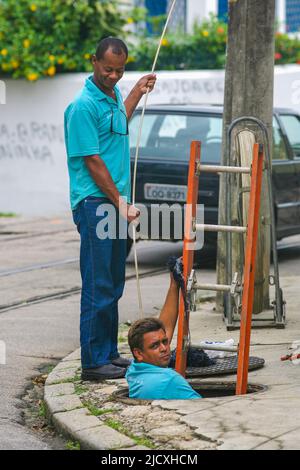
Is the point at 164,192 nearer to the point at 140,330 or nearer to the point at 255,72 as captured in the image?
the point at 255,72

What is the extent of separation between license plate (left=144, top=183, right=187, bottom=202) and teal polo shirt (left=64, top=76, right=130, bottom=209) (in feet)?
16.6

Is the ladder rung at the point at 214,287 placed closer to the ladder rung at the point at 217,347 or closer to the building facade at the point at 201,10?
the ladder rung at the point at 217,347

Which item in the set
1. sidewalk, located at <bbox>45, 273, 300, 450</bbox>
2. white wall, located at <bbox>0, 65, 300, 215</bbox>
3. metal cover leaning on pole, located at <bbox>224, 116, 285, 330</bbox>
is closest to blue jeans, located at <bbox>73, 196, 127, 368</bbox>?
sidewalk, located at <bbox>45, 273, 300, 450</bbox>

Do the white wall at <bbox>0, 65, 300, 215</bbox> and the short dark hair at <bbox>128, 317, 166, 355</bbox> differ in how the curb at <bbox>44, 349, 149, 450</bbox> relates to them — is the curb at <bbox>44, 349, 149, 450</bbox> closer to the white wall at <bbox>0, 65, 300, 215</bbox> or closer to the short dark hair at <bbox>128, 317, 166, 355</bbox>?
the short dark hair at <bbox>128, 317, 166, 355</bbox>

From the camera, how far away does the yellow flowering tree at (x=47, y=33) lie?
19936 mm

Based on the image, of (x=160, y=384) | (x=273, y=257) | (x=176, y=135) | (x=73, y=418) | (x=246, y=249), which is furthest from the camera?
(x=176, y=135)

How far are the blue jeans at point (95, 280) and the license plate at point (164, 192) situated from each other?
199 inches

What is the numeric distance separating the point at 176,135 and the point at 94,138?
609 centimetres

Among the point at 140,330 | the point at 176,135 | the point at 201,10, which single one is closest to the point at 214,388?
the point at 140,330

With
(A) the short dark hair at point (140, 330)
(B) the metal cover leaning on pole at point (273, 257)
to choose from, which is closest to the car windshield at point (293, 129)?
(B) the metal cover leaning on pole at point (273, 257)

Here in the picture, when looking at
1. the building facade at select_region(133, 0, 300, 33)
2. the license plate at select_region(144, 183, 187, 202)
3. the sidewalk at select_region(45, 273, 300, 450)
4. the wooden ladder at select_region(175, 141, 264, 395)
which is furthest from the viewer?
the building facade at select_region(133, 0, 300, 33)

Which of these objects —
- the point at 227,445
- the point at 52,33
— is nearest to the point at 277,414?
the point at 227,445

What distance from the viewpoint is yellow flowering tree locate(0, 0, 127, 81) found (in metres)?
19.9

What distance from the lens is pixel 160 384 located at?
6.18m
